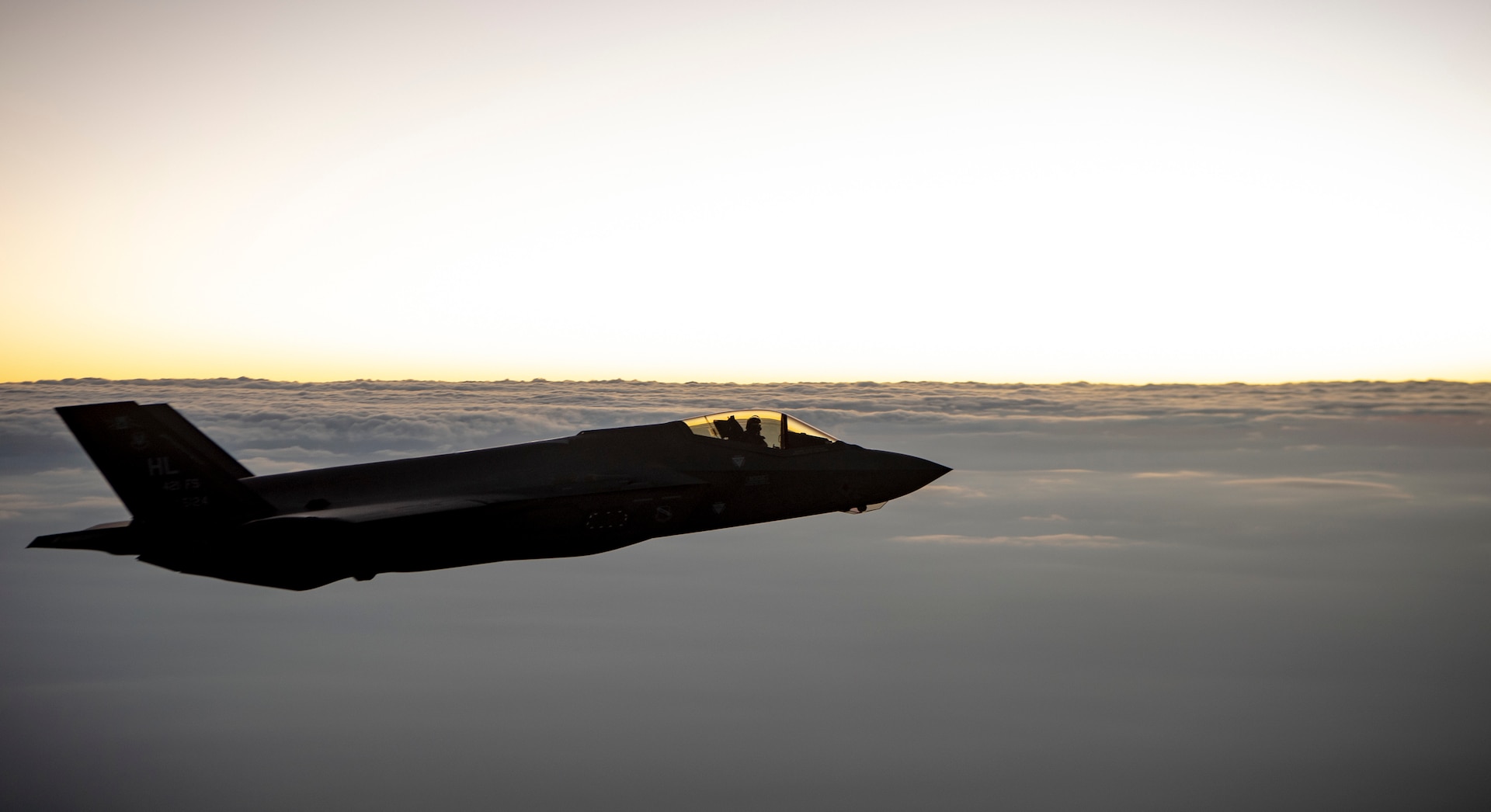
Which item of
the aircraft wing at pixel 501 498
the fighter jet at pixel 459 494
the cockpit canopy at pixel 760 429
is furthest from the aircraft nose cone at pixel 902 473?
the aircraft wing at pixel 501 498

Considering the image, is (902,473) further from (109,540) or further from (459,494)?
(109,540)

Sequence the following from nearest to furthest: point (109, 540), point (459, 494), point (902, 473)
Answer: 1. point (109, 540)
2. point (459, 494)
3. point (902, 473)

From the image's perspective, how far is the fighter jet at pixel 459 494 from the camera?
15086 millimetres

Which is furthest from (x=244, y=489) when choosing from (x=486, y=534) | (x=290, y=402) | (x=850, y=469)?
(x=290, y=402)

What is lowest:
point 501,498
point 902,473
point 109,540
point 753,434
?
point 109,540

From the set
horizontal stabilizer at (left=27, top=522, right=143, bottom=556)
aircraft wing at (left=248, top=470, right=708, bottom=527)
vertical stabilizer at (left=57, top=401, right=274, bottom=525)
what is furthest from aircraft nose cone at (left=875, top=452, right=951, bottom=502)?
horizontal stabilizer at (left=27, top=522, right=143, bottom=556)

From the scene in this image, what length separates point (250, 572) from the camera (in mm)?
15391

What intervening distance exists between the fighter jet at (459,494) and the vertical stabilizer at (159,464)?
2 cm

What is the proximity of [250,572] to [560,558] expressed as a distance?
18.6 feet

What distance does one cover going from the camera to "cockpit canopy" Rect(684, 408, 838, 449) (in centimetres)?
1936

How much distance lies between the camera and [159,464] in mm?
15273

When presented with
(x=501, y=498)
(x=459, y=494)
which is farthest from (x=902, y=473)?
(x=459, y=494)

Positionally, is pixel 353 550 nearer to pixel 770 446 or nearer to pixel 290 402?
pixel 770 446

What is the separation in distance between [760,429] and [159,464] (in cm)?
1209
